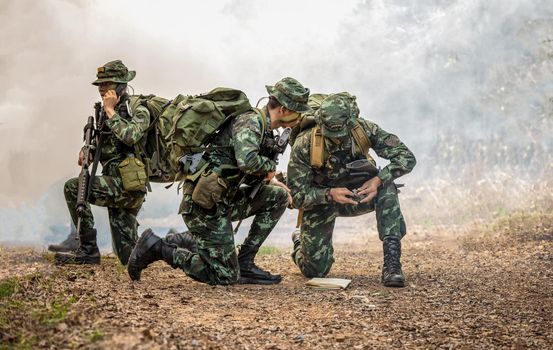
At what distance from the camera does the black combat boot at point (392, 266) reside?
6.34 meters

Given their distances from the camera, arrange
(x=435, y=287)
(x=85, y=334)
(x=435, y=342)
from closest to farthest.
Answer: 1. (x=85, y=334)
2. (x=435, y=342)
3. (x=435, y=287)

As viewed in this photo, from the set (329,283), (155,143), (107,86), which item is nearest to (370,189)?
(329,283)

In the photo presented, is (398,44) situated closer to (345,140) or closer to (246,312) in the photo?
(345,140)

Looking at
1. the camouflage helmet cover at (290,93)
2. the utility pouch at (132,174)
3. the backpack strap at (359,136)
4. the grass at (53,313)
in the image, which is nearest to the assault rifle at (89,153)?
→ the utility pouch at (132,174)

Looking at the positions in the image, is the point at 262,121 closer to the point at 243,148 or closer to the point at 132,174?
the point at 243,148

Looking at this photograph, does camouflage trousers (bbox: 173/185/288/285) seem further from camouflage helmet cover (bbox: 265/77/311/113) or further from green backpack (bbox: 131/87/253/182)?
camouflage helmet cover (bbox: 265/77/311/113)

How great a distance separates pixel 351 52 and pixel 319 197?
1268 centimetres

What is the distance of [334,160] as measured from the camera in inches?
271

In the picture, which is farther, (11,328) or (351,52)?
(351,52)

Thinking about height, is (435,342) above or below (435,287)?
below

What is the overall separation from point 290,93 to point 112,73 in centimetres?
203

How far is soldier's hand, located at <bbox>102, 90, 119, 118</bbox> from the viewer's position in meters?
6.91

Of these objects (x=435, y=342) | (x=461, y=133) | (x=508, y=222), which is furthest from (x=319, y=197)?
(x=461, y=133)

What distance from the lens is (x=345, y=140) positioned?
6645 mm
